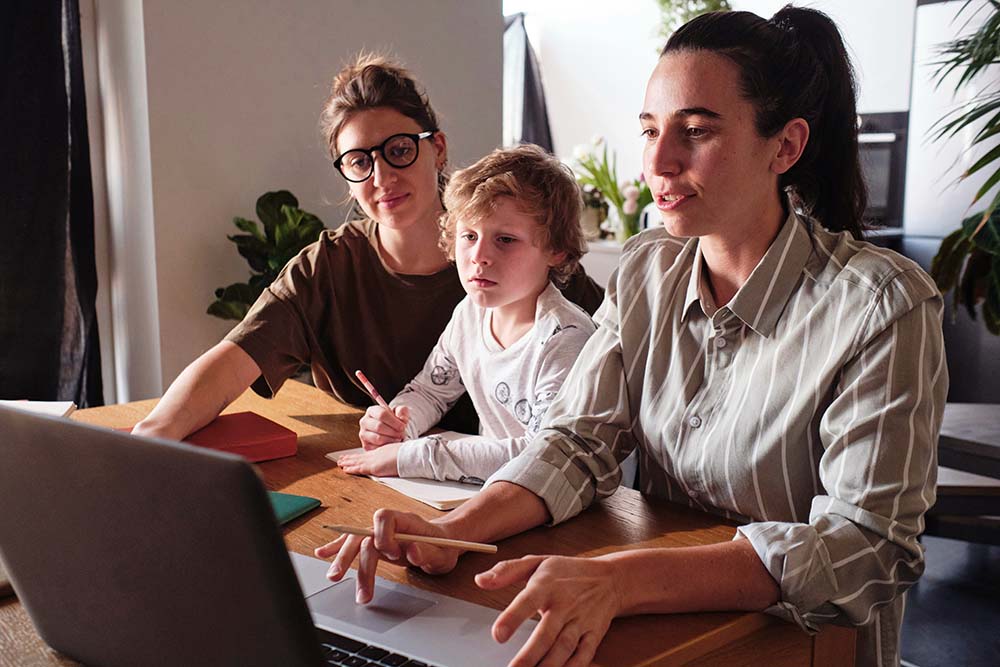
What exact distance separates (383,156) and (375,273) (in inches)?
9.5

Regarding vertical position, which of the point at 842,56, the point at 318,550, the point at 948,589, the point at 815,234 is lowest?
the point at 948,589

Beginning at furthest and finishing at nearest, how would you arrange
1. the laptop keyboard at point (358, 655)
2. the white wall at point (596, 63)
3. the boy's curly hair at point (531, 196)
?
1. the white wall at point (596, 63)
2. the boy's curly hair at point (531, 196)
3. the laptop keyboard at point (358, 655)

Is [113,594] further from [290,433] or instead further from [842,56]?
[842,56]

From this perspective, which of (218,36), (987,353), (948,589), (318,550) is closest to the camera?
(318,550)

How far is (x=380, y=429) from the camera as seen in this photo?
1.55 m

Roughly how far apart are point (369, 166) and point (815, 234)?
3.09ft

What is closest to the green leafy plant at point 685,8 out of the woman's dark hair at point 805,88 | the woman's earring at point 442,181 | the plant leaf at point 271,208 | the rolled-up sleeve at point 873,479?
the plant leaf at point 271,208

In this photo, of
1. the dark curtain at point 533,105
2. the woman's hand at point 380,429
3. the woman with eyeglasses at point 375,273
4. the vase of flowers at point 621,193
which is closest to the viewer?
the woman's hand at point 380,429

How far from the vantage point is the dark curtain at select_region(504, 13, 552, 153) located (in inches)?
248

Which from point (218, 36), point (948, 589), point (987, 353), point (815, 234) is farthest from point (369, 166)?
point (987, 353)

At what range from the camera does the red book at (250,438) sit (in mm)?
1494

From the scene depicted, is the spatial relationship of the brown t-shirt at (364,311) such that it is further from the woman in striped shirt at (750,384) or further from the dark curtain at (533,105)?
the dark curtain at (533,105)

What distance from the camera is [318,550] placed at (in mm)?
1061

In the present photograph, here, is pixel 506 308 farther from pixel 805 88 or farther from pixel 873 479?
pixel 873 479
